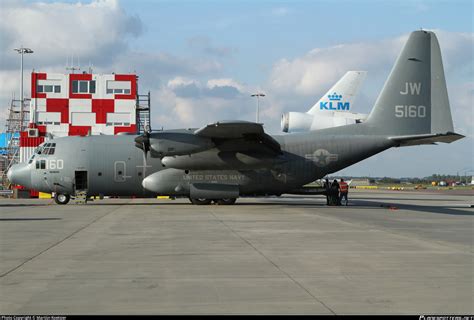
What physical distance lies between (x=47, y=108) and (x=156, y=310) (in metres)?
37.9

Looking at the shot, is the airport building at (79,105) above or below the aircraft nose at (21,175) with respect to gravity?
above

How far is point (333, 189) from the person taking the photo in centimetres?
3098

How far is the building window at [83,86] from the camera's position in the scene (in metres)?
42.2

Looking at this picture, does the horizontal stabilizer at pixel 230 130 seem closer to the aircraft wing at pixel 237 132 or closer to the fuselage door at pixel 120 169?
the aircraft wing at pixel 237 132

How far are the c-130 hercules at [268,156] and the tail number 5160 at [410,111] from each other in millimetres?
51

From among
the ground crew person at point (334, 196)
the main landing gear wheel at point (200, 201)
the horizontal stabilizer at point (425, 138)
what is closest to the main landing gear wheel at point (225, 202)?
the main landing gear wheel at point (200, 201)

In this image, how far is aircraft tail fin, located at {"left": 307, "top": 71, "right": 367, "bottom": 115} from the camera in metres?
44.1

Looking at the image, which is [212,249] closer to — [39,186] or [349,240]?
[349,240]

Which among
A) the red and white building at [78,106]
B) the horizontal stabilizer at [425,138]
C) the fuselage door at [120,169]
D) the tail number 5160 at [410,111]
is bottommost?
the fuselage door at [120,169]

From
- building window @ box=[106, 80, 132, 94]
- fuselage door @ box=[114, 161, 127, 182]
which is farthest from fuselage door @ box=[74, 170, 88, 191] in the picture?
building window @ box=[106, 80, 132, 94]

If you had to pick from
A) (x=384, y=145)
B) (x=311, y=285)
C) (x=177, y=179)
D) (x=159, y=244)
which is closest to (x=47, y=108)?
(x=177, y=179)

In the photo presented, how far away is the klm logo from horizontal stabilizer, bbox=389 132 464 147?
15.3 meters

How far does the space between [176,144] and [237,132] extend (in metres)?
3.03

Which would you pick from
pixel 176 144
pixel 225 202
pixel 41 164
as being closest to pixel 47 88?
pixel 41 164
